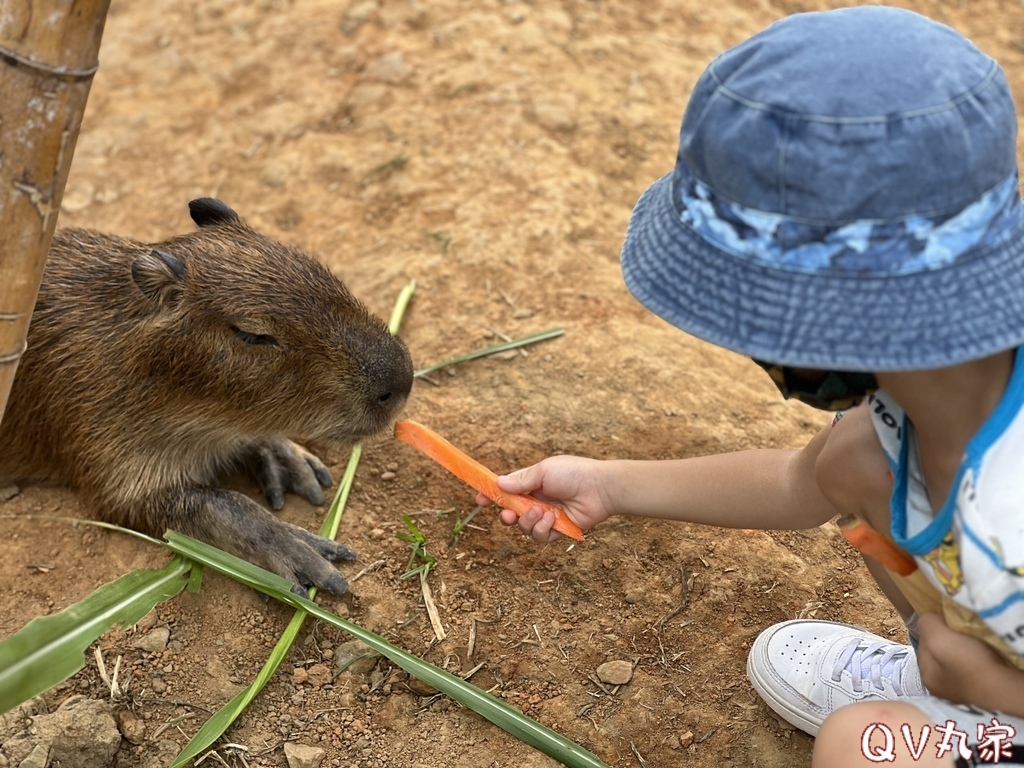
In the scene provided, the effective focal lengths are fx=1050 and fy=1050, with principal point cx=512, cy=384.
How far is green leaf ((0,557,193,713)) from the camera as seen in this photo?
74.3 inches

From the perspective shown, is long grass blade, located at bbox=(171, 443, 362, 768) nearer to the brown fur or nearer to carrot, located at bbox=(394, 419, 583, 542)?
the brown fur

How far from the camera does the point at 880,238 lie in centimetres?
154

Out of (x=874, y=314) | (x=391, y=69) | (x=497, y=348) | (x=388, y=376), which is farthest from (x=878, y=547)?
(x=391, y=69)

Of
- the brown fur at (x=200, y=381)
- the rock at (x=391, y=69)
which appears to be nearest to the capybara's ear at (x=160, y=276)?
the brown fur at (x=200, y=381)

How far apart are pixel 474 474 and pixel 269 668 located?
0.75 metres

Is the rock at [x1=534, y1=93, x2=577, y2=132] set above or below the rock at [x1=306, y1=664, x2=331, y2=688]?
above

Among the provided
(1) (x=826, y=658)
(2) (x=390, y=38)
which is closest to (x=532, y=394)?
(1) (x=826, y=658)

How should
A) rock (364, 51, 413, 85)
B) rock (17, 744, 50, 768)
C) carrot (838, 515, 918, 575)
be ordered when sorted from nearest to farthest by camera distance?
carrot (838, 515, 918, 575) → rock (17, 744, 50, 768) → rock (364, 51, 413, 85)

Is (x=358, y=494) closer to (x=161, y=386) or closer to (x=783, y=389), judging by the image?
(x=161, y=386)

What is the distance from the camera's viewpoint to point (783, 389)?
1.99m

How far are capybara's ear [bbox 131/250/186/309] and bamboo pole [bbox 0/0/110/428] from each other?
42.7 inches

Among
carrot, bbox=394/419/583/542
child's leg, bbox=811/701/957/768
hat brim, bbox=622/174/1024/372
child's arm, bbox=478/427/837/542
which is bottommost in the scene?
carrot, bbox=394/419/583/542

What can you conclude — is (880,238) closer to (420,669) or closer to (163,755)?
(420,669)

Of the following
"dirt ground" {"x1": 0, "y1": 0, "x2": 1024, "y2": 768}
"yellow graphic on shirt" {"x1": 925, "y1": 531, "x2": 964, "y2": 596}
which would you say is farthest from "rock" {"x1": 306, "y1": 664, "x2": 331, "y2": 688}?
"yellow graphic on shirt" {"x1": 925, "y1": 531, "x2": 964, "y2": 596}
